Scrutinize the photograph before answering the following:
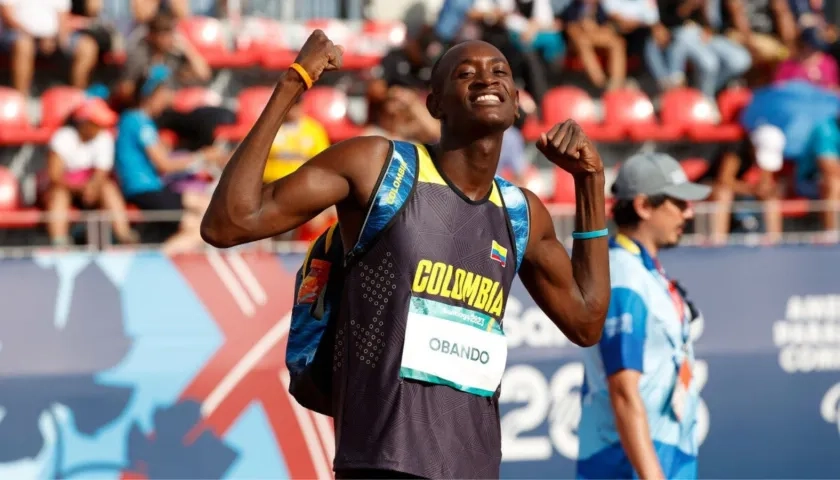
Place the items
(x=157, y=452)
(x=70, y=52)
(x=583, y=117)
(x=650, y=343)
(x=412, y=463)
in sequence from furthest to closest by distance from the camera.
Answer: (x=583, y=117)
(x=70, y=52)
(x=157, y=452)
(x=650, y=343)
(x=412, y=463)

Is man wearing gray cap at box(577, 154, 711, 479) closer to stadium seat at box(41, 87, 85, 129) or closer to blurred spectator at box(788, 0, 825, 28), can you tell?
stadium seat at box(41, 87, 85, 129)

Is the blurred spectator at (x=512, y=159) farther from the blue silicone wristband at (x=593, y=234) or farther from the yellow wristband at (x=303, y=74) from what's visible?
the yellow wristband at (x=303, y=74)

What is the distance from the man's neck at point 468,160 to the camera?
334 centimetres

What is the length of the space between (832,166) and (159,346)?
6611mm

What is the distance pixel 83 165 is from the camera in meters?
9.30

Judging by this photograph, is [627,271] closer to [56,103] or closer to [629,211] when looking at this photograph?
[629,211]

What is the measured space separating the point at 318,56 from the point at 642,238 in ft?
7.26

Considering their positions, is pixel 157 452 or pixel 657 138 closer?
pixel 157 452

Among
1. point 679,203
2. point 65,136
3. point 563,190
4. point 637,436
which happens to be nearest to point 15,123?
point 65,136

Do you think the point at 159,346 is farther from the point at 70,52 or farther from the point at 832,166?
the point at 832,166

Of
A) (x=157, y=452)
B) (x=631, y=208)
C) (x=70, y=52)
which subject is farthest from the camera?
(x=70, y=52)

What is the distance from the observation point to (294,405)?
7.53m

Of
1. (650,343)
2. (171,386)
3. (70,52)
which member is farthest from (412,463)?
(70,52)

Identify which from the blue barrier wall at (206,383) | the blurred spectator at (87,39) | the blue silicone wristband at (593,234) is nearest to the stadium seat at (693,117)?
the blue barrier wall at (206,383)
